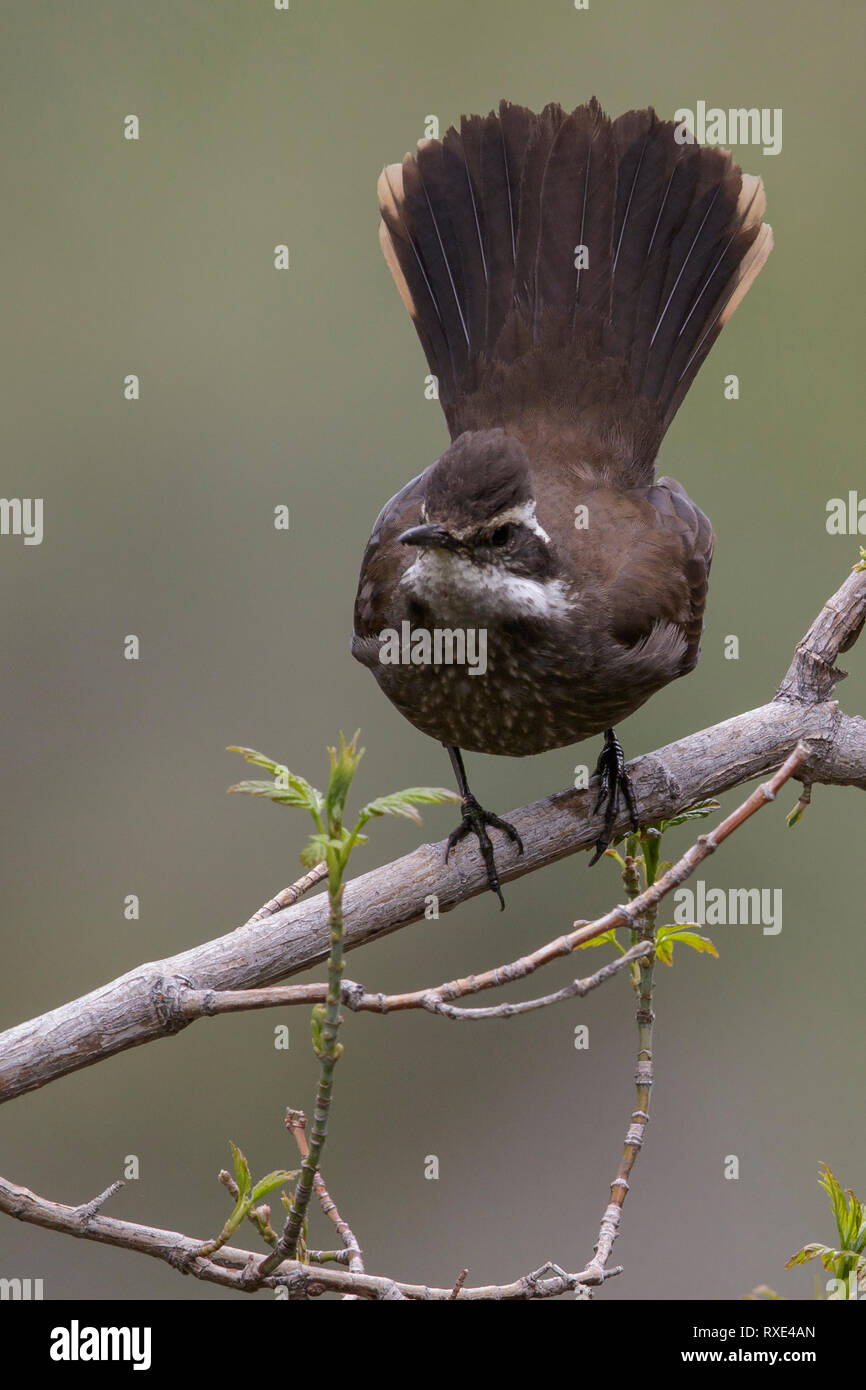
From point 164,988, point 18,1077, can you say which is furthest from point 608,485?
point 18,1077

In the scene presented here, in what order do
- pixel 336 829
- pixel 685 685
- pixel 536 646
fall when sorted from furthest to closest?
pixel 685 685 < pixel 536 646 < pixel 336 829

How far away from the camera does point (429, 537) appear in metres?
3.04

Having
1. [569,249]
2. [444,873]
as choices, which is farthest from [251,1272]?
[569,249]

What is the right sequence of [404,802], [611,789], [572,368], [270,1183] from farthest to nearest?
[572,368]
[611,789]
[270,1183]
[404,802]

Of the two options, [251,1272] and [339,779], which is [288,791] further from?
[251,1272]

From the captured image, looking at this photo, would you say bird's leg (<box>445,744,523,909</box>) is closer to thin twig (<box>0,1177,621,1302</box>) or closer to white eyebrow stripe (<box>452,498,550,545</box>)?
white eyebrow stripe (<box>452,498,550,545</box>)

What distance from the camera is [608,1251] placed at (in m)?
2.11

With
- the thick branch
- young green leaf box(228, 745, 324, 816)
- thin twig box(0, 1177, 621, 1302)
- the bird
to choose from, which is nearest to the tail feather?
the bird

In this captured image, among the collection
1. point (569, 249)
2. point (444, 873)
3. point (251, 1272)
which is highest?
point (569, 249)

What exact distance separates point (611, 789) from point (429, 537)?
0.81 metres

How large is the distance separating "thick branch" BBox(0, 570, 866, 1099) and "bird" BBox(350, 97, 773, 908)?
4.3 inches

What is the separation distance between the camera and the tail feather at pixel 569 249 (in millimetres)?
3863

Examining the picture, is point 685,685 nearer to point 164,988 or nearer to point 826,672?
point 826,672

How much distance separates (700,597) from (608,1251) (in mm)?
2035
